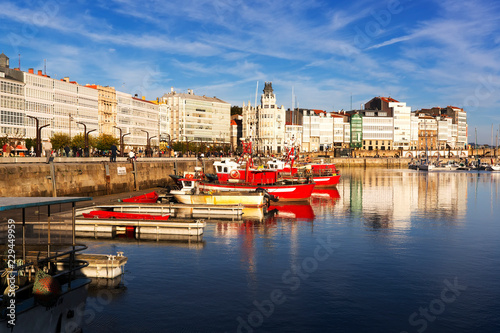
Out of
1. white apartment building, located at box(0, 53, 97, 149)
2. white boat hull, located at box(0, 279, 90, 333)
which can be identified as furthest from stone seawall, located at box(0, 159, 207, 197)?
white apartment building, located at box(0, 53, 97, 149)

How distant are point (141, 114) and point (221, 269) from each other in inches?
5746

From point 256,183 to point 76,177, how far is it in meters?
18.2

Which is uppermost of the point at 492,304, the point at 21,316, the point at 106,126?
the point at 106,126

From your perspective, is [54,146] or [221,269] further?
[54,146]

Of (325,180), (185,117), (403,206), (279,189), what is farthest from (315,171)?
(185,117)

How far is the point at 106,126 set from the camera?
145 metres

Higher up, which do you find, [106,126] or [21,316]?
[106,126]

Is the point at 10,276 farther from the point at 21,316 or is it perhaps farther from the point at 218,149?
the point at 218,149

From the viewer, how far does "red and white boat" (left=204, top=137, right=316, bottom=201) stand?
172ft

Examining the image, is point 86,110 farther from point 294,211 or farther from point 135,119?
point 294,211

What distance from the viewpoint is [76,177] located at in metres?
48.5

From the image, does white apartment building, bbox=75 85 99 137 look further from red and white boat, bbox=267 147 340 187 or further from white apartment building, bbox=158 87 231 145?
red and white boat, bbox=267 147 340 187

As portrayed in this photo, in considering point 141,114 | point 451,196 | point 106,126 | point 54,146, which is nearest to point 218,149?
point 141,114

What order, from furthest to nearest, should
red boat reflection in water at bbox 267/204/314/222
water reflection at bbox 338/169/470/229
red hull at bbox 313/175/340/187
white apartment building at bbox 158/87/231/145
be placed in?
1. white apartment building at bbox 158/87/231/145
2. red hull at bbox 313/175/340/187
3. red boat reflection in water at bbox 267/204/314/222
4. water reflection at bbox 338/169/470/229
